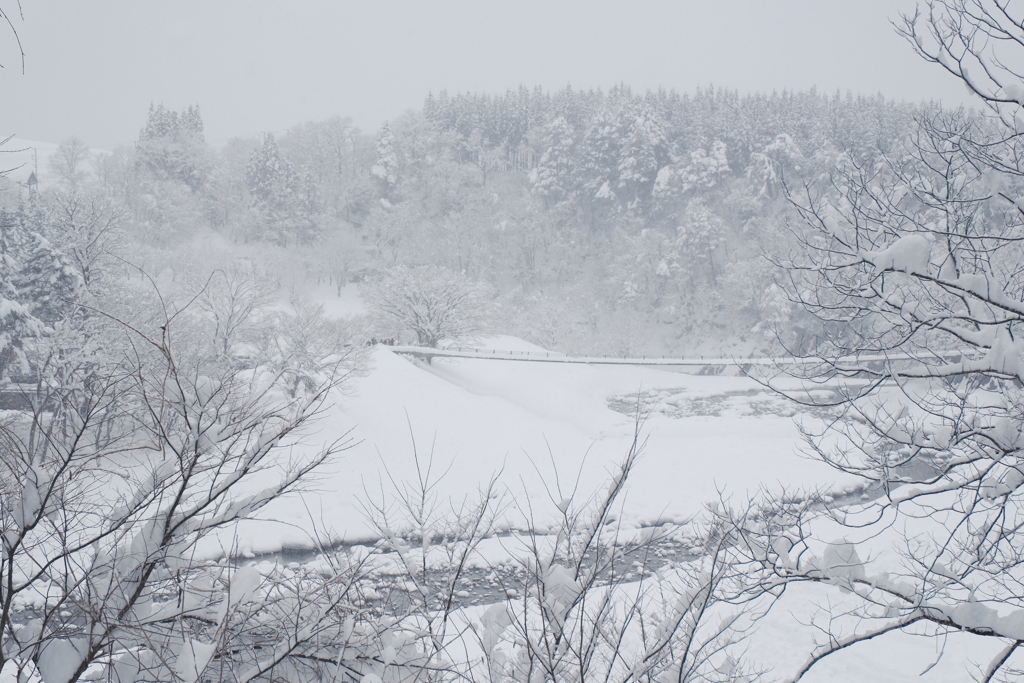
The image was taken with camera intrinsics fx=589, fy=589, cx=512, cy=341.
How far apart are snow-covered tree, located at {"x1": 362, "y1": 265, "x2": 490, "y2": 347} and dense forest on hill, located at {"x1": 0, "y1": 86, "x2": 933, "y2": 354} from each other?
950 cm

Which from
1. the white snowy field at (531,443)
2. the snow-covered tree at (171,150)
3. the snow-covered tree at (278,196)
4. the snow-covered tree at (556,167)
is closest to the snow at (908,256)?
the white snowy field at (531,443)

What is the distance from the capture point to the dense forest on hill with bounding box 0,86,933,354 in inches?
1679

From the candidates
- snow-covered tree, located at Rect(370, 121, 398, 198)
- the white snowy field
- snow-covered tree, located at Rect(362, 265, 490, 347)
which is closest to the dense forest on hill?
snow-covered tree, located at Rect(370, 121, 398, 198)

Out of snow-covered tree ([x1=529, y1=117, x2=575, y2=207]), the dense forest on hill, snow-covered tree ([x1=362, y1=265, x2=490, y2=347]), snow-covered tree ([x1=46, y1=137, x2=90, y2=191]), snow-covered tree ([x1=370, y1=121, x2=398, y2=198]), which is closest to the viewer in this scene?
snow-covered tree ([x1=362, y1=265, x2=490, y2=347])

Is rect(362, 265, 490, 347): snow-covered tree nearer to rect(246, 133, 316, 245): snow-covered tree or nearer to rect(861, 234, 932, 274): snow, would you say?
rect(246, 133, 316, 245): snow-covered tree

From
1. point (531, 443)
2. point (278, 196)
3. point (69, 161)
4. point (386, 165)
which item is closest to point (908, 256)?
point (531, 443)

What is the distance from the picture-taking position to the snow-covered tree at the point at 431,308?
30.1 meters

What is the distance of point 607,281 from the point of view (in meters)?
48.2

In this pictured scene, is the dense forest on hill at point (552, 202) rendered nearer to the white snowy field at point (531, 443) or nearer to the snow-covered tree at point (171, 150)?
the snow-covered tree at point (171, 150)

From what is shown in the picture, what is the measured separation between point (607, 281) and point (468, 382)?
24894mm

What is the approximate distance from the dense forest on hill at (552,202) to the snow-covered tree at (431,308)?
374 inches

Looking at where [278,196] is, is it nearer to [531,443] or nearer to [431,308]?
[431,308]

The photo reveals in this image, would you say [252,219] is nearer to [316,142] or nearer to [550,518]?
[316,142]

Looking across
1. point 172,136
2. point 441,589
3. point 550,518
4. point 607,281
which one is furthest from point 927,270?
point 172,136
